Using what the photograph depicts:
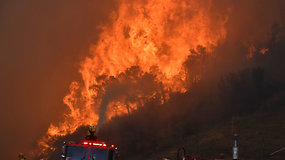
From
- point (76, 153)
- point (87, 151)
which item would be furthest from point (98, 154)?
point (76, 153)

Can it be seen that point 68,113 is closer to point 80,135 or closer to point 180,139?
point 80,135

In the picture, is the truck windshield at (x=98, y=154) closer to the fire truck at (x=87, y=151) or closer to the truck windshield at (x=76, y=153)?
the fire truck at (x=87, y=151)

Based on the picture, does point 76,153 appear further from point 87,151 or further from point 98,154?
point 98,154

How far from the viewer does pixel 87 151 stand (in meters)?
16.5

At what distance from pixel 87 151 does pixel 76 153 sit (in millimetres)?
605

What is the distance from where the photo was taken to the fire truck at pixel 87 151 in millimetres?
16422

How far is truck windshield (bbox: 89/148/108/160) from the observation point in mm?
16422

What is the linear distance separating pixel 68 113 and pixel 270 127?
34307 mm

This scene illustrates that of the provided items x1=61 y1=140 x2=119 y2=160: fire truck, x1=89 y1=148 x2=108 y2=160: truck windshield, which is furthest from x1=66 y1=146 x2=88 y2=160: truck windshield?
x1=89 y1=148 x2=108 y2=160: truck windshield

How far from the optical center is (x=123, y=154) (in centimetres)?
5488

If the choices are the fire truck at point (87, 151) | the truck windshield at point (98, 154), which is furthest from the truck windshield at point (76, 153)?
the truck windshield at point (98, 154)

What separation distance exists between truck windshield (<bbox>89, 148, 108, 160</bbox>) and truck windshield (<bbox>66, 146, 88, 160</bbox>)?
322 millimetres

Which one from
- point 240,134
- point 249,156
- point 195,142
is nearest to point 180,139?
point 195,142

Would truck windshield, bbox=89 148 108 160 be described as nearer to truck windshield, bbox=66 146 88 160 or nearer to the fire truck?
the fire truck
